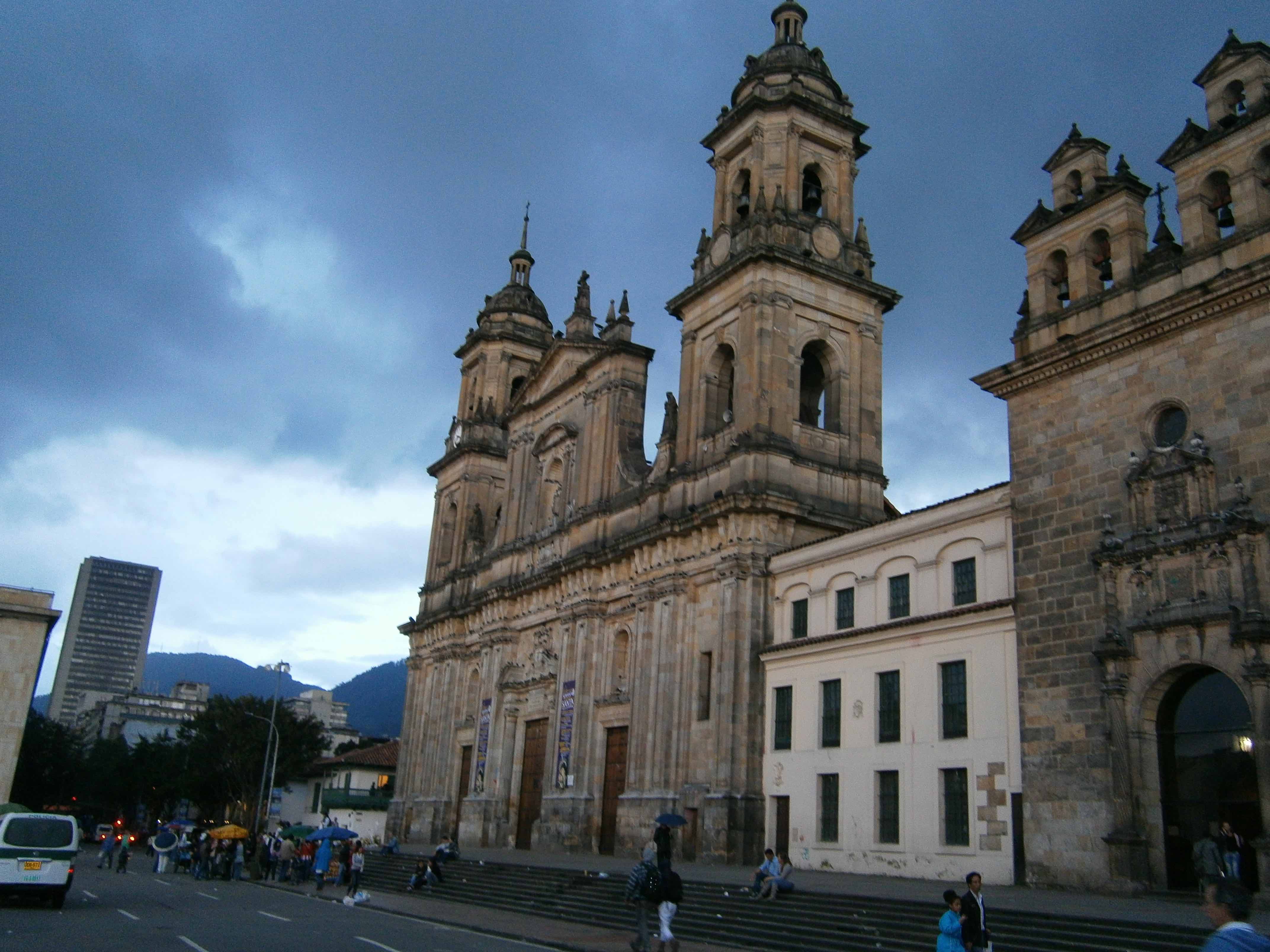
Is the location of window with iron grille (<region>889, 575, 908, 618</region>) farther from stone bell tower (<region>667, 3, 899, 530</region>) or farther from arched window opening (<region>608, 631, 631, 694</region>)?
arched window opening (<region>608, 631, 631, 694</region>)

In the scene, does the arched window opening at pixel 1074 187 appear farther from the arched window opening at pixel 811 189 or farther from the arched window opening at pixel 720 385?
the arched window opening at pixel 811 189

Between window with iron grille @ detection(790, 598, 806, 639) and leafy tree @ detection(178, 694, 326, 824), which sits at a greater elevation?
window with iron grille @ detection(790, 598, 806, 639)

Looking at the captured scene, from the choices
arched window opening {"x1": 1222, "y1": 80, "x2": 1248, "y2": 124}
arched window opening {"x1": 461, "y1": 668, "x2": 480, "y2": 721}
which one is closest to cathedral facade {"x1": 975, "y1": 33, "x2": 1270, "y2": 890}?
arched window opening {"x1": 1222, "y1": 80, "x2": 1248, "y2": 124}

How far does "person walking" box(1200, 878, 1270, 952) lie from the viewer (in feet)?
19.9

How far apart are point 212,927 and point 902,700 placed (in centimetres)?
→ 1695

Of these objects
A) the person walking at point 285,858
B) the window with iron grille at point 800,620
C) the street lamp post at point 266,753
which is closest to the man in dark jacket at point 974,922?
the window with iron grille at point 800,620

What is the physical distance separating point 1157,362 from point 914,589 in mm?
9182

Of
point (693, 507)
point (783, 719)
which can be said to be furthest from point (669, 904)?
point (693, 507)

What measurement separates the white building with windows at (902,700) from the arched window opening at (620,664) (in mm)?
7903

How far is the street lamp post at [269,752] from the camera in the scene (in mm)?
52156

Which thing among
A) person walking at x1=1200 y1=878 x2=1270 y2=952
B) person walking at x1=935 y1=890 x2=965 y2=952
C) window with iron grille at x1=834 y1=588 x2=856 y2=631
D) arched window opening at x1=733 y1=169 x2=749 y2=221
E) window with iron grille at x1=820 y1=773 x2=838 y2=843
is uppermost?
arched window opening at x1=733 y1=169 x2=749 y2=221

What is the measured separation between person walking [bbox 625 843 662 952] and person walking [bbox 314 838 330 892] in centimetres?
1928

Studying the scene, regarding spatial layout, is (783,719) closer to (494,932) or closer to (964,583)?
(964,583)

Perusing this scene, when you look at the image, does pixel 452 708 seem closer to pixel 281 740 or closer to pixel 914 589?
pixel 281 740
